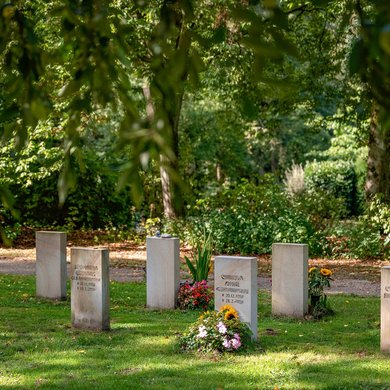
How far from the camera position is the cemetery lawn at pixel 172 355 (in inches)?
289

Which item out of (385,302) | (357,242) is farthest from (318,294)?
(357,242)

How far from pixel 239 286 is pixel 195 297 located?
2.37 m

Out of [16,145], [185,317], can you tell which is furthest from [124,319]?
[16,145]

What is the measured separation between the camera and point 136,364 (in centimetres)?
802

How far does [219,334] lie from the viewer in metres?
8.49

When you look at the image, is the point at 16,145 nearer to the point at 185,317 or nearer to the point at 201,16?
the point at 185,317

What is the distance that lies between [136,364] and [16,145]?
5.31 meters

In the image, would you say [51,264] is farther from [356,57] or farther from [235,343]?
[356,57]

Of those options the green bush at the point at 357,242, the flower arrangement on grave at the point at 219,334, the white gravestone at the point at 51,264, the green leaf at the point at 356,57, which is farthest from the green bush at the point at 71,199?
the green leaf at the point at 356,57

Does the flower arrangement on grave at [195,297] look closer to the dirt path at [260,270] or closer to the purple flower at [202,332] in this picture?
the dirt path at [260,270]

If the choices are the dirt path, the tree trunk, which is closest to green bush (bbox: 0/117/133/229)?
the dirt path

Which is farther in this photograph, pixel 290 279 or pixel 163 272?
pixel 163 272

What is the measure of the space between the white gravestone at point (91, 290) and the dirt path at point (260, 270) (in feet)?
11.7

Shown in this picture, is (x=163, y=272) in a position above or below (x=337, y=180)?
below
